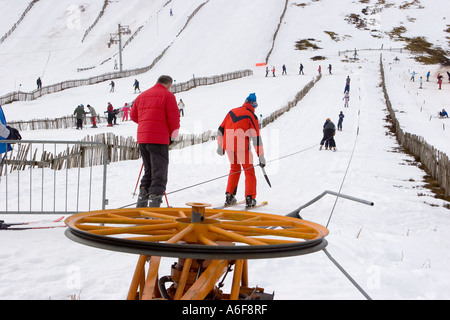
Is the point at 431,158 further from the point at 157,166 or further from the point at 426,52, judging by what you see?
the point at 426,52

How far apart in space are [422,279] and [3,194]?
7371mm

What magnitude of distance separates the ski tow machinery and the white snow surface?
1102mm

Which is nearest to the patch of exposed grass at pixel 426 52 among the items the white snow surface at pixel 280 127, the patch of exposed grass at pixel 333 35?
the white snow surface at pixel 280 127

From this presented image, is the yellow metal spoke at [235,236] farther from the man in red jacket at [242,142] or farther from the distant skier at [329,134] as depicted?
the distant skier at [329,134]

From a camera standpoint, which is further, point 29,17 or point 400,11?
point 400,11

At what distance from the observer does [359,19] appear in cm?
7344

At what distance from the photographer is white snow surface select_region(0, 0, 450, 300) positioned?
13.7 feet

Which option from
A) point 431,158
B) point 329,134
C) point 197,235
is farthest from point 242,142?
point 329,134

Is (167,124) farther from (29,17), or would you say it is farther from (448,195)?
(29,17)

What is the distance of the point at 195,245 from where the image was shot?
75.4 inches

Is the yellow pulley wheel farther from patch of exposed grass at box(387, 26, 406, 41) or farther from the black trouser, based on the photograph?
patch of exposed grass at box(387, 26, 406, 41)

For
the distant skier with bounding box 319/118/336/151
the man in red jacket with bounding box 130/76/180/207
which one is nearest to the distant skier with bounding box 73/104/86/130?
the distant skier with bounding box 319/118/336/151
